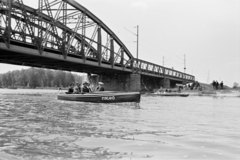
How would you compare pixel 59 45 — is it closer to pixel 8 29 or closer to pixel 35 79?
pixel 8 29

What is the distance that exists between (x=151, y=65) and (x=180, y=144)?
96.5m

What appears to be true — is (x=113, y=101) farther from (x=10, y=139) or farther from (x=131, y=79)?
(x=131, y=79)

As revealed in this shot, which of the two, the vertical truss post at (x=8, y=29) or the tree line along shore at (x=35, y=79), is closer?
the vertical truss post at (x=8, y=29)

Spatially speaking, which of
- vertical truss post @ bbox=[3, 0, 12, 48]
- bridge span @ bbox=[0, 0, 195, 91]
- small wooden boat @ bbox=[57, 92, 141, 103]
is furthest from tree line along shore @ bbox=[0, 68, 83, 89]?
small wooden boat @ bbox=[57, 92, 141, 103]

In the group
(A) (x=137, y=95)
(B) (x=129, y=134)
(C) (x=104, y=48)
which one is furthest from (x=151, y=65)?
(B) (x=129, y=134)

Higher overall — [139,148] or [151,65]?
[151,65]

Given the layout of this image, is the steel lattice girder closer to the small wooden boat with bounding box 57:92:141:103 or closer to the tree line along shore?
the small wooden boat with bounding box 57:92:141:103

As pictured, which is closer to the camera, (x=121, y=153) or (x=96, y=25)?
(x=121, y=153)

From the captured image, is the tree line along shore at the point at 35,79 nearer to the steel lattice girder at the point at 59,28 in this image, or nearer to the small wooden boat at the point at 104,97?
the steel lattice girder at the point at 59,28

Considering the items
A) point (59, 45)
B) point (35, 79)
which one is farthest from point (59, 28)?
point (35, 79)

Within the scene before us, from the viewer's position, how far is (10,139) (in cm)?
761

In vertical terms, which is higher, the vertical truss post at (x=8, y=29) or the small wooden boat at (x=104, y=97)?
the vertical truss post at (x=8, y=29)

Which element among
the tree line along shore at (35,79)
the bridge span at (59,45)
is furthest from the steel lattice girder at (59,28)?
the tree line along shore at (35,79)

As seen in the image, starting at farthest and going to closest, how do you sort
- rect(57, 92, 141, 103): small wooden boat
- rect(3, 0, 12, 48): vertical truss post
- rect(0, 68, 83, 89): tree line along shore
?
rect(0, 68, 83, 89): tree line along shore
rect(3, 0, 12, 48): vertical truss post
rect(57, 92, 141, 103): small wooden boat
